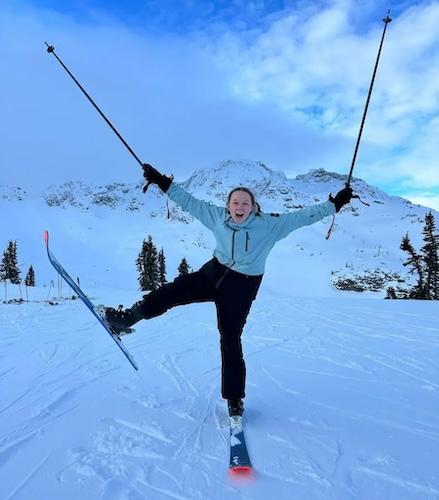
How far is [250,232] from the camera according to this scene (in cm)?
421

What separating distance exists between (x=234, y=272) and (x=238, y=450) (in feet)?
5.10

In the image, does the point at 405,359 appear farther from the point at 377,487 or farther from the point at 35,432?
the point at 35,432

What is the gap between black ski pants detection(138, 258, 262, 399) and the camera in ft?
13.8

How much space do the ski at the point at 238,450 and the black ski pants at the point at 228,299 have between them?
1.09 feet

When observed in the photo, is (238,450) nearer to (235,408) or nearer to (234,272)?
(235,408)

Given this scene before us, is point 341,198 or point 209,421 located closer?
point 209,421

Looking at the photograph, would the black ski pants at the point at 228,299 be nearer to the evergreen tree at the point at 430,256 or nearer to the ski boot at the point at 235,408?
the ski boot at the point at 235,408

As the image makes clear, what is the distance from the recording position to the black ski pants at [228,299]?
4.21m

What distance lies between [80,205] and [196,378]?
548 ft

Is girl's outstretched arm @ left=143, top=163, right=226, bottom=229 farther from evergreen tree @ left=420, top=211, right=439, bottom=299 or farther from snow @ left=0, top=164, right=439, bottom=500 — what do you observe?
evergreen tree @ left=420, top=211, right=439, bottom=299

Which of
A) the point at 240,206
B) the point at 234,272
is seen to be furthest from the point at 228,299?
the point at 240,206

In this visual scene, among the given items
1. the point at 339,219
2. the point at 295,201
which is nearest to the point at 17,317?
the point at 339,219

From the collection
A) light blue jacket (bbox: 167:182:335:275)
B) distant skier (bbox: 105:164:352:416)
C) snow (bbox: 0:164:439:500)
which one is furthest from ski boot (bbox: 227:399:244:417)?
light blue jacket (bbox: 167:182:335:275)

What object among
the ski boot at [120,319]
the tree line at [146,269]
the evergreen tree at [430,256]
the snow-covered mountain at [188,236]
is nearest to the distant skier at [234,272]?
the ski boot at [120,319]
